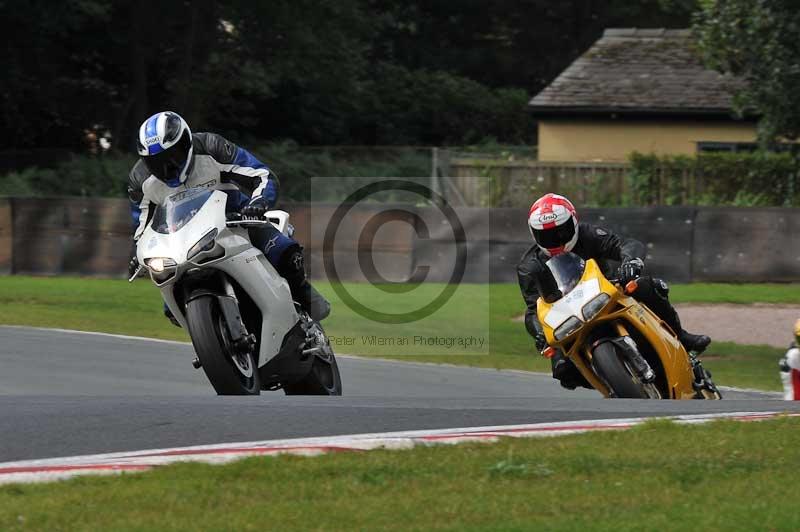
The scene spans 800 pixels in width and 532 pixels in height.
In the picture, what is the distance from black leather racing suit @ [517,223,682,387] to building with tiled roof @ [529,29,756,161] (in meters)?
24.8

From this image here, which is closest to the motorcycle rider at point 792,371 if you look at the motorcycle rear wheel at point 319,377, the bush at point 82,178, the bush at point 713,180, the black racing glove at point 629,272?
the black racing glove at point 629,272

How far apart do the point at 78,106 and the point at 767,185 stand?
1763 centimetres

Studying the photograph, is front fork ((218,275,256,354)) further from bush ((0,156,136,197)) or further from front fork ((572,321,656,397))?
bush ((0,156,136,197))

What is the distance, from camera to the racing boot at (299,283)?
893 cm

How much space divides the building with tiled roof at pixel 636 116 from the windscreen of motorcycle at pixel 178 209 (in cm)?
2608

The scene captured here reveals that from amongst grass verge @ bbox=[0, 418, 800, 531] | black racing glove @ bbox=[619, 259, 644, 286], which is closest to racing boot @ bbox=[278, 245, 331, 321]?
black racing glove @ bbox=[619, 259, 644, 286]

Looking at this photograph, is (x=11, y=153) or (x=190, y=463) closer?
(x=190, y=463)

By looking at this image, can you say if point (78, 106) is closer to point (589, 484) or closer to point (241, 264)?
point (241, 264)

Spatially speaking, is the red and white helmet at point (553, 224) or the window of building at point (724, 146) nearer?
the red and white helmet at point (553, 224)

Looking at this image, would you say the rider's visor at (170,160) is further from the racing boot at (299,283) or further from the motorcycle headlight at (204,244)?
the racing boot at (299,283)

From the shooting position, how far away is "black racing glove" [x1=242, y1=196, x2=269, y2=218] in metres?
8.48

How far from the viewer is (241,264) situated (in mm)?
8477

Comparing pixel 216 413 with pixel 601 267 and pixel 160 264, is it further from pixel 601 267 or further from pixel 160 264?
pixel 601 267

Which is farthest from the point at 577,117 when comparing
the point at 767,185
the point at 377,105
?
the point at 377,105
